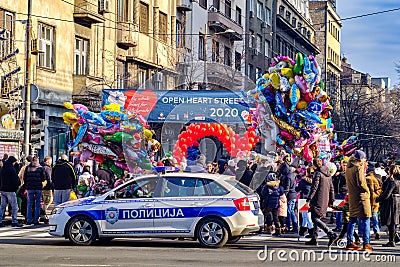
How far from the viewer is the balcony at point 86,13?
114ft

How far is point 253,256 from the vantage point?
49.5 ft

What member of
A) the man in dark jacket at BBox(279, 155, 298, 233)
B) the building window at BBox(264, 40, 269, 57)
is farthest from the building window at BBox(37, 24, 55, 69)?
the building window at BBox(264, 40, 269, 57)

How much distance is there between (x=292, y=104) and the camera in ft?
84.2

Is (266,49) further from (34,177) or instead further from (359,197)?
(359,197)

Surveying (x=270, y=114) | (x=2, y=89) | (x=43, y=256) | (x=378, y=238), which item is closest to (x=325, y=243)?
(x=378, y=238)

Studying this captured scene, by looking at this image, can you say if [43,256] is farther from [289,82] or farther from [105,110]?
[289,82]

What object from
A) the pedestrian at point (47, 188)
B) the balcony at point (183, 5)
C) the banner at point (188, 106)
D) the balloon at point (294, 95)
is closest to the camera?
the pedestrian at point (47, 188)

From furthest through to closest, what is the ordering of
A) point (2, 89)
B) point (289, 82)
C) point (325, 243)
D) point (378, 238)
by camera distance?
1. point (2, 89)
2. point (289, 82)
3. point (378, 238)
4. point (325, 243)

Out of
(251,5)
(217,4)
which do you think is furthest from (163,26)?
(251,5)

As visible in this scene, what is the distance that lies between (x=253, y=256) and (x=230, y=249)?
127cm

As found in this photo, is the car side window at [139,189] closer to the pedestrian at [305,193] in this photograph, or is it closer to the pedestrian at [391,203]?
the pedestrian at [305,193]

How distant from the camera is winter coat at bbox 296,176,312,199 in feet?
63.7

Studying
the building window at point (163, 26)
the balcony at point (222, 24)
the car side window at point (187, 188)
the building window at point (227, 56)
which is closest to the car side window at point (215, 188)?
the car side window at point (187, 188)

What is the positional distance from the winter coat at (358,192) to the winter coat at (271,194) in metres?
3.65
